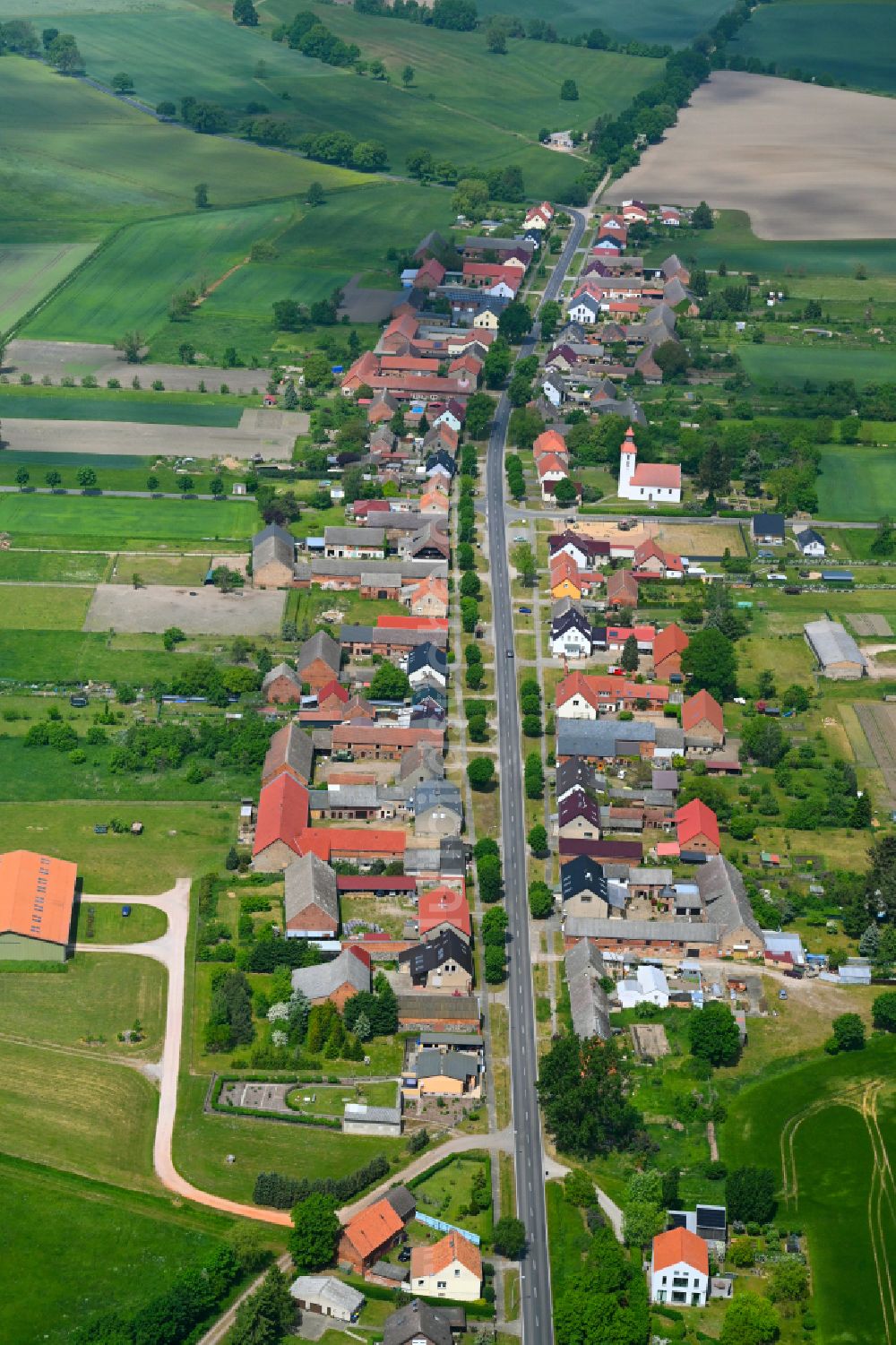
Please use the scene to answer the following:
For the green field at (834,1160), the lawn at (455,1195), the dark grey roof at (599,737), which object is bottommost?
the lawn at (455,1195)

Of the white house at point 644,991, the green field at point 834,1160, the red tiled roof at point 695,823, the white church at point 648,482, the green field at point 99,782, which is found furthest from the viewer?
the white church at point 648,482

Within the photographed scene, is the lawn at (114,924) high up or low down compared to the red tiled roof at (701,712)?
down

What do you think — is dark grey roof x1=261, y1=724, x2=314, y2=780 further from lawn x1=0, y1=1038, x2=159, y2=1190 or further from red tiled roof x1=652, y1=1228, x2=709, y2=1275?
red tiled roof x1=652, y1=1228, x2=709, y2=1275

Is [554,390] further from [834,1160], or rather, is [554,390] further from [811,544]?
[834,1160]

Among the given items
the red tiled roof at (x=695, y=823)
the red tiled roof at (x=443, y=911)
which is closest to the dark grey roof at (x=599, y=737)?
the red tiled roof at (x=695, y=823)

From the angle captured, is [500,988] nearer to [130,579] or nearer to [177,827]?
[177,827]

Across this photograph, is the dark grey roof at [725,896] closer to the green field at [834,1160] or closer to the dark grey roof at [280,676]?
the green field at [834,1160]

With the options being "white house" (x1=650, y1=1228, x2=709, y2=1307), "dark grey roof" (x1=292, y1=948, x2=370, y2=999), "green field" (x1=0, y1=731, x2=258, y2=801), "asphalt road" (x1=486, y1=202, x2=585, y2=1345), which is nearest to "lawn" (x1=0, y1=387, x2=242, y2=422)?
"asphalt road" (x1=486, y1=202, x2=585, y2=1345)
